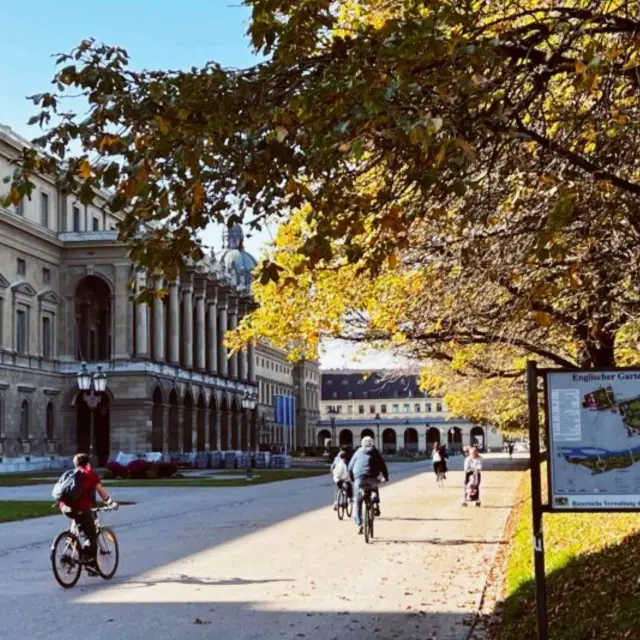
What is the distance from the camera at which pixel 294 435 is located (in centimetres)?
18225

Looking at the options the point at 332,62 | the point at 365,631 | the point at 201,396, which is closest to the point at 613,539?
the point at 365,631

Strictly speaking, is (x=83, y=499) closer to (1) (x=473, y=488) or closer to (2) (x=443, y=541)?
(2) (x=443, y=541)

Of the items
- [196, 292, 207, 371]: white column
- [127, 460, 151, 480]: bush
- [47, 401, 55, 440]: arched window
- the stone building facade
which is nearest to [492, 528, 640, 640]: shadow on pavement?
[127, 460, 151, 480]: bush

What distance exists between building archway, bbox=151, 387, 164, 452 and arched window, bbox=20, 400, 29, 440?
12.3 m

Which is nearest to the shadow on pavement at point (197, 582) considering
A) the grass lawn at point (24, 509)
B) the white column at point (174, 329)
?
the grass lawn at point (24, 509)

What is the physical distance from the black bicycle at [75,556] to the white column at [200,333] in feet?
300

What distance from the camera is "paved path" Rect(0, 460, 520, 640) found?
10.8 m

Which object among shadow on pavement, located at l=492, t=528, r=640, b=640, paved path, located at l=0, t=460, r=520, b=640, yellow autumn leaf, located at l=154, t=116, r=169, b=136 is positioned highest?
yellow autumn leaf, located at l=154, t=116, r=169, b=136

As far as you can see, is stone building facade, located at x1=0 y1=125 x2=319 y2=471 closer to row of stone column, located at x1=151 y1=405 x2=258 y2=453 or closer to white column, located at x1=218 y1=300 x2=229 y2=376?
row of stone column, located at x1=151 y1=405 x2=258 y2=453

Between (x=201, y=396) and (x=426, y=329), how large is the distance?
282ft

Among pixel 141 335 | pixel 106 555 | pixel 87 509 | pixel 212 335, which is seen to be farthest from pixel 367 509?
pixel 212 335

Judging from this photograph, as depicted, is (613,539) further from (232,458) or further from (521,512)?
(232,458)

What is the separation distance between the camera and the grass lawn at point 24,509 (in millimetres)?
26236

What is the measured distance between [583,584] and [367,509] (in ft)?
25.1
